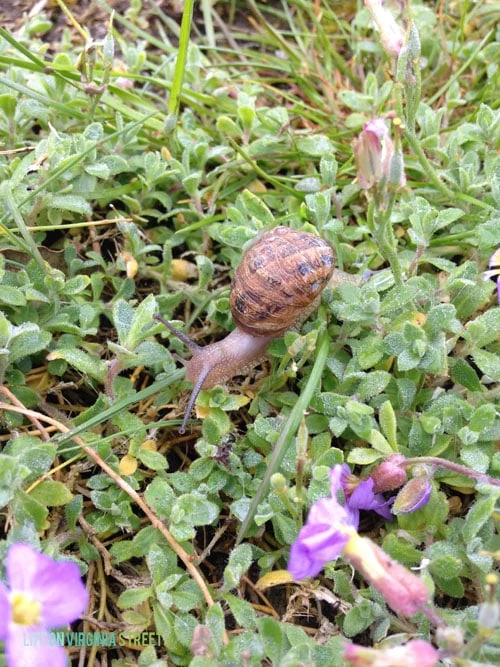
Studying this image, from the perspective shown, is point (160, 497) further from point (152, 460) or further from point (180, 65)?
point (180, 65)

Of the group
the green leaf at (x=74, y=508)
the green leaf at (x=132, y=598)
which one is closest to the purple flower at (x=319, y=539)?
the green leaf at (x=132, y=598)

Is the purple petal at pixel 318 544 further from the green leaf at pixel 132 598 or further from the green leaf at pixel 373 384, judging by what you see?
the green leaf at pixel 373 384

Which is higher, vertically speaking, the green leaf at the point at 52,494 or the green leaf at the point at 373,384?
the green leaf at the point at 373,384

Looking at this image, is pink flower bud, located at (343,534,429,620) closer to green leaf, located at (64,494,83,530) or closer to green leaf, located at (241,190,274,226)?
green leaf, located at (64,494,83,530)

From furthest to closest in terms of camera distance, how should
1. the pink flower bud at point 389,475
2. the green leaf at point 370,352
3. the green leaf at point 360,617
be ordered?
1. the green leaf at point 370,352
2. the pink flower bud at point 389,475
3. the green leaf at point 360,617

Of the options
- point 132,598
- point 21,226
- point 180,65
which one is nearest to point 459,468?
point 132,598

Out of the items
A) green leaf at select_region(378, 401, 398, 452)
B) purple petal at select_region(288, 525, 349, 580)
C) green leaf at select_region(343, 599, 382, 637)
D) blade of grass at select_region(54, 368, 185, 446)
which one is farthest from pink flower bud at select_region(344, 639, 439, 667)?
blade of grass at select_region(54, 368, 185, 446)
